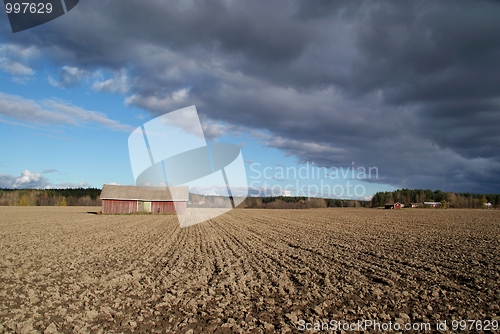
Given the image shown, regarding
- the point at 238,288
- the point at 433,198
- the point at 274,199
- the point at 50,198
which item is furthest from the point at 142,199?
the point at 433,198

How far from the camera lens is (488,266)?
34.0 ft

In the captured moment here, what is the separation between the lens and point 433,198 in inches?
5581

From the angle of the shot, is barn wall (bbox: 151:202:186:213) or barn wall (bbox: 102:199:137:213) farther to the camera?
barn wall (bbox: 151:202:186:213)

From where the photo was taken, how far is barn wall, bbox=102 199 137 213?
49.1 metres

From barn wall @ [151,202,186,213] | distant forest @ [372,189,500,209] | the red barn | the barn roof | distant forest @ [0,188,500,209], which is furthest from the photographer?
distant forest @ [372,189,500,209]

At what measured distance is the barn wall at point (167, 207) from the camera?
5188cm

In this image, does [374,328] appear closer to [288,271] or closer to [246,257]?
[288,271]

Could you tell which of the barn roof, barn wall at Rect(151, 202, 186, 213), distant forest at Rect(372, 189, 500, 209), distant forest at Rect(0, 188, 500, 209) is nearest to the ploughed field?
the barn roof

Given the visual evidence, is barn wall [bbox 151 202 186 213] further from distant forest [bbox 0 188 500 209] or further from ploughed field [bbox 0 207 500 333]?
distant forest [bbox 0 188 500 209]

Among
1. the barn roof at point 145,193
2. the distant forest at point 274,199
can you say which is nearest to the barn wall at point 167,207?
the barn roof at point 145,193

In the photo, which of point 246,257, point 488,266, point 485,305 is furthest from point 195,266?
point 488,266

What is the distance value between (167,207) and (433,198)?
143 m

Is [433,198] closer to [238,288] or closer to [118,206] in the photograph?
[118,206]

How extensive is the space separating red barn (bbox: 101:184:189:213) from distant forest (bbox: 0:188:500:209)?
5845 centimetres
